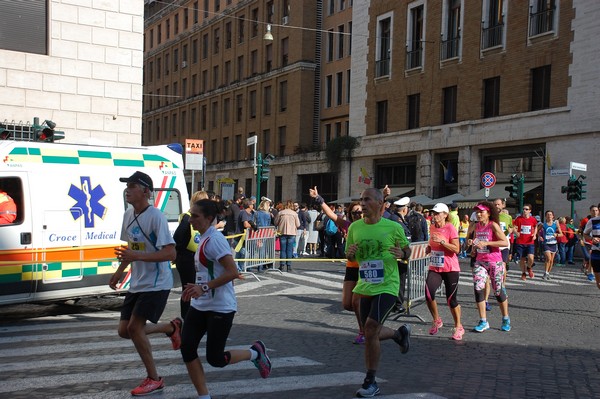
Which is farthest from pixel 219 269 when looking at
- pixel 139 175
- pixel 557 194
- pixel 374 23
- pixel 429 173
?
→ pixel 374 23

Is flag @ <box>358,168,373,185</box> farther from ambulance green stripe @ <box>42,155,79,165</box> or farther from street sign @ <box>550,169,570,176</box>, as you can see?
ambulance green stripe @ <box>42,155,79,165</box>

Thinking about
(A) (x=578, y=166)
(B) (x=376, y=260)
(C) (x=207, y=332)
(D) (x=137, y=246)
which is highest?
(A) (x=578, y=166)

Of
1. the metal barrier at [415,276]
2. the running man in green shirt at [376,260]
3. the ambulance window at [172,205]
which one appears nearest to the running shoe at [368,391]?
the running man in green shirt at [376,260]

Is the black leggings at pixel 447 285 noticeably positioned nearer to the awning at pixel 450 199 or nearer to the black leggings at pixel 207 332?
the black leggings at pixel 207 332

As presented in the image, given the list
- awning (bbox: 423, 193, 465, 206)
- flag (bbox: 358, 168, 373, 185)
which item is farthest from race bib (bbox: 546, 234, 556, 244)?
flag (bbox: 358, 168, 373, 185)

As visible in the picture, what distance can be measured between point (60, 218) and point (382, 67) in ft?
95.2

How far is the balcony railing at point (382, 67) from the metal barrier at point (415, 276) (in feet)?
86.0

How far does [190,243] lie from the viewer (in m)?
8.44

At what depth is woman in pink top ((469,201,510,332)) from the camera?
31.7 feet

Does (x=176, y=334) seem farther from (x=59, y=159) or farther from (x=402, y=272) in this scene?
(x=402, y=272)

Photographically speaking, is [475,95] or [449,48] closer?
[475,95]

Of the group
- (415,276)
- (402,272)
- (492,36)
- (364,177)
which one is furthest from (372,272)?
(364,177)

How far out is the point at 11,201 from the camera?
9.75 meters

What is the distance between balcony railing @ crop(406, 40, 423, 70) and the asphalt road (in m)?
23.3
